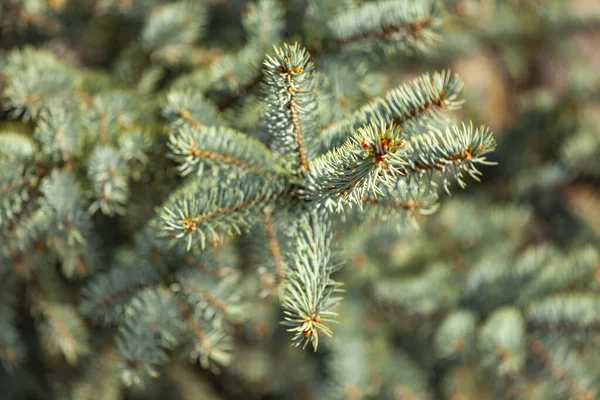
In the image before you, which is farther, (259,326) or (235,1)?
(259,326)

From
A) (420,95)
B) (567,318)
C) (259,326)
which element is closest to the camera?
(420,95)

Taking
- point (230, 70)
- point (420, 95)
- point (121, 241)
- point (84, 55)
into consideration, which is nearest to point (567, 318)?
point (420, 95)

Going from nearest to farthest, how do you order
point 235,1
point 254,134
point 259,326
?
point 254,134 → point 235,1 → point 259,326

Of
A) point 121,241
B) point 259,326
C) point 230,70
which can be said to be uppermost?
point 230,70

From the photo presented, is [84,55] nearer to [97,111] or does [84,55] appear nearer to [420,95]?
[97,111]

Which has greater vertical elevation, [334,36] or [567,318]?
[334,36]

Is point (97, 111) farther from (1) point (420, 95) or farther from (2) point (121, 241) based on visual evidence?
(1) point (420, 95)

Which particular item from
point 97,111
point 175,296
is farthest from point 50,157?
point 175,296
